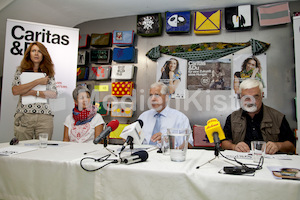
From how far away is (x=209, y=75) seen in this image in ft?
11.2

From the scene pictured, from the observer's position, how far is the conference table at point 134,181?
83 centimetres

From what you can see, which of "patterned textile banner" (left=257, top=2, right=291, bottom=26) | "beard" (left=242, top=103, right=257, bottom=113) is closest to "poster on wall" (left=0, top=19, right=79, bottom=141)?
"beard" (left=242, top=103, right=257, bottom=113)

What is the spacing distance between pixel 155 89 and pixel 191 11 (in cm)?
188

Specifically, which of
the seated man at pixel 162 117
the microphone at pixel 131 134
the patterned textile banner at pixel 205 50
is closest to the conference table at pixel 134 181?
the microphone at pixel 131 134

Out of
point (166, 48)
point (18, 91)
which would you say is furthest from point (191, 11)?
point (18, 91)

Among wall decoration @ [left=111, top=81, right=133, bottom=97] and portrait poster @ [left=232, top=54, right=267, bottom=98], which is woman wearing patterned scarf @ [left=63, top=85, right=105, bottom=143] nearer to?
wall decoration @ [left=111, top=81, right=133, bottom=97]

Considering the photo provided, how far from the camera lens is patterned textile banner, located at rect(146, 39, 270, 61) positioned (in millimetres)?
3170

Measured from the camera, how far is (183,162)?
1.09 m

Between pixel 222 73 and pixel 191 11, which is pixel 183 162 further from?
pixel 191 11

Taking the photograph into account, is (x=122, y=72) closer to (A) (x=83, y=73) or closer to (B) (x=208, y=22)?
(A) (x=83, y=73)

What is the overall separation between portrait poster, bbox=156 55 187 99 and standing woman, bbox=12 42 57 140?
67.1 inches

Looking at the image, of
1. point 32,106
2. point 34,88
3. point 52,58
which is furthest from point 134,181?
point 52,58

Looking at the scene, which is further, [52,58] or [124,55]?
[124,55]

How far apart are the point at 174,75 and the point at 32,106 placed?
2050mm
